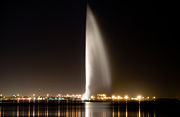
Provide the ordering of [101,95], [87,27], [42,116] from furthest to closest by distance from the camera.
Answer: [101,95], [87,27], [42,116]

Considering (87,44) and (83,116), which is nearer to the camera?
(83,116)

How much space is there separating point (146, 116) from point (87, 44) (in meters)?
35.4

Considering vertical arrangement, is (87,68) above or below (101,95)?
above

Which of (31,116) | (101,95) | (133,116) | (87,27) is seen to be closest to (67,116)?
(31,116)

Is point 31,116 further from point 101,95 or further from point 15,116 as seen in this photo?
point 101,95

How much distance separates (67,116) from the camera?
3919cm

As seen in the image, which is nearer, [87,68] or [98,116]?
[98,116]

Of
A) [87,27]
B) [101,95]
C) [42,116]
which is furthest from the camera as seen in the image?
[101,95]

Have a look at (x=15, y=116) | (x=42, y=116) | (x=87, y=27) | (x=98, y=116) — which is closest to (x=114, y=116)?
(x=98, y=116)

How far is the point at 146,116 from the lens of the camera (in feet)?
129

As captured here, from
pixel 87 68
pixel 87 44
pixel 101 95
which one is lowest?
pixel 101 95

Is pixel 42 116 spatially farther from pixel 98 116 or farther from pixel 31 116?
pixel 98 116

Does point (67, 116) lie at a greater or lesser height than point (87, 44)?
lesser

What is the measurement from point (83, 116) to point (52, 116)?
12.5 feet
